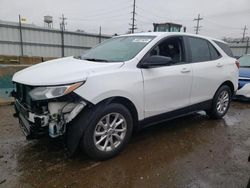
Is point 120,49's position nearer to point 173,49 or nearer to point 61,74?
point 173,49

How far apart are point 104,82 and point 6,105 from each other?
12.5 feet

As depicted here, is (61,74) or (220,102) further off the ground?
(61,74)

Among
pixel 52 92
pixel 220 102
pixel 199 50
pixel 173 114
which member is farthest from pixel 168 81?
pixel 220 102

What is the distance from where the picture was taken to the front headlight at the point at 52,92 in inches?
104

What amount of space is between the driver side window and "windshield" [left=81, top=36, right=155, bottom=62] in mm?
256

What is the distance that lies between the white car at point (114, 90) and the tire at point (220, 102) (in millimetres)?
→ 421

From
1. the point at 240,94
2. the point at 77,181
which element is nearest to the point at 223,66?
the point at 240,94

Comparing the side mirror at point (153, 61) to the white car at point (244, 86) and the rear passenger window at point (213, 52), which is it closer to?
the rear passenger window at point (213, 52)

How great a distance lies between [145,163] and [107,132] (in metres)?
0.67

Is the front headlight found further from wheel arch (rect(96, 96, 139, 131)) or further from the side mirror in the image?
the side mirror

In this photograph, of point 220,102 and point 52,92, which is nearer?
point 52,92

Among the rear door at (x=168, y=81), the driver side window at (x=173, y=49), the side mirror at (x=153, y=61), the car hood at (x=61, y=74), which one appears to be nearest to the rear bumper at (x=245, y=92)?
the rear door at (x=168, y=81)

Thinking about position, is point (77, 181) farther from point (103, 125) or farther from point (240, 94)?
point (240, 94)

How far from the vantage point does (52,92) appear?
267 cm
